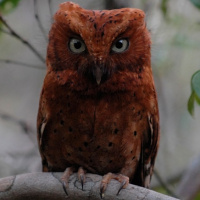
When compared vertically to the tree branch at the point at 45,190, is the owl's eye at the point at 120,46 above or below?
above

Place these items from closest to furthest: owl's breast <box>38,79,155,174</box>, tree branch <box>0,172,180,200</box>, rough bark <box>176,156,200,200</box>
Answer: tree branch <box>0,172,180,200</box>
owl's breast <box>38,79,155,174</box>
rough bark <box>176,156,200,200</box>

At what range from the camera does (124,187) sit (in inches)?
118

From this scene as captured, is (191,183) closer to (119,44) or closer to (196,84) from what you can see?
(119,44)

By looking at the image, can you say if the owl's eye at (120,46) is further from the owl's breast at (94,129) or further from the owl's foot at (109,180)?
the owl's foot at (109,180)

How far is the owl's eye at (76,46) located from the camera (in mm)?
3084

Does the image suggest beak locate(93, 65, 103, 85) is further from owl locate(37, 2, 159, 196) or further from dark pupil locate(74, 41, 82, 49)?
dark pupil locate(74, 41, 82, 49)

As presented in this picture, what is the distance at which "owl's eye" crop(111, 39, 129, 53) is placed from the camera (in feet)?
10.2

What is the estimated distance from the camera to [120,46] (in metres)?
3.14

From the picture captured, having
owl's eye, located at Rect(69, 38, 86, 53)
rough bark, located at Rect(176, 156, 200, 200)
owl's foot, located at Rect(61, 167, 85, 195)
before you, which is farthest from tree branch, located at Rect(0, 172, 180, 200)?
rough bark, located at Rect(176, 156, 200, 200)

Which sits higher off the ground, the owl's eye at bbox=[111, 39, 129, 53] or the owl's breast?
the owl's eye at bbox=[111, 39, 129, 53]

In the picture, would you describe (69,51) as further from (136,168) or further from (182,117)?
(182,117)

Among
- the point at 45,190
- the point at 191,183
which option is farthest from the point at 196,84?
the point at 191,183

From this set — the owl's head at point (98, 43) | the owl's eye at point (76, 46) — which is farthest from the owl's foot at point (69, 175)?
the owl's eye at point (76, 46)

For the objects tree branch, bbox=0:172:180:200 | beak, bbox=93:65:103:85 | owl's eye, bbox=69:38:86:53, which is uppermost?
owl's eye, bbox=69:38:86:53
